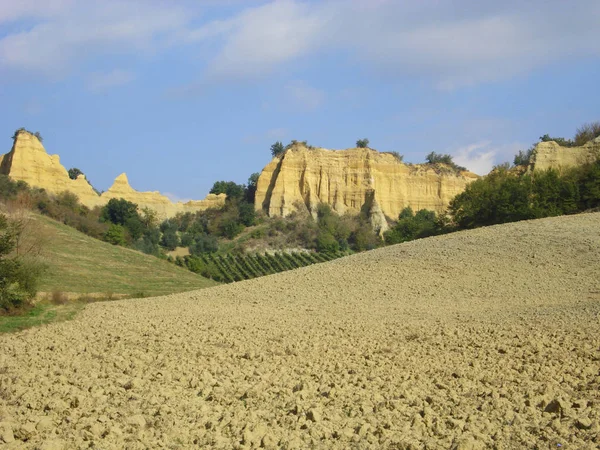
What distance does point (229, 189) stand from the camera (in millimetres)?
82438

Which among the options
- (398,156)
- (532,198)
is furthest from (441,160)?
→ (532,198)

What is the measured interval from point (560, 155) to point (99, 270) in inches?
1210

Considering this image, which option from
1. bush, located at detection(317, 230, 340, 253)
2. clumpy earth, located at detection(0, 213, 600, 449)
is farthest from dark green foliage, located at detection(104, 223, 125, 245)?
clumpy earth, located at detection(0, 213, 600, 449)

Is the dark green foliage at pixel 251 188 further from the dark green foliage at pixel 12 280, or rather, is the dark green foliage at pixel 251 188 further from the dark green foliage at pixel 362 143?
the dark green foliage at pixel 12 280

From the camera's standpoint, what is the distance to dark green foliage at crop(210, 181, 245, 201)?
81.5m

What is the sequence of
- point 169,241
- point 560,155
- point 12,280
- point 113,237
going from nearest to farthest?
point 12,280 < point 560,155 < point 113,237 < point 169,241

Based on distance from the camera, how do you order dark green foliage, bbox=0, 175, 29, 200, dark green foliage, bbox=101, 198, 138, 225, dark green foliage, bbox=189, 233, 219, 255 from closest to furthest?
1. dark green foliage, bbox=0, 175, 29, 200
2. dark green foliage, bbox=189, 233, 219, 255
3. dark green foliage, bbox=101, 198, 138, 225

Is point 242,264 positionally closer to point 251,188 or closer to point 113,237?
point 113,237

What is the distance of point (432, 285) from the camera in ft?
62.3

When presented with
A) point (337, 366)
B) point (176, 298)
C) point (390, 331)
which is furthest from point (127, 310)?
point (337, 366)

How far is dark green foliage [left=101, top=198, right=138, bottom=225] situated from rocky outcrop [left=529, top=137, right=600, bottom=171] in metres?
38.3

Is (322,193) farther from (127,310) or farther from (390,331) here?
(390,331)

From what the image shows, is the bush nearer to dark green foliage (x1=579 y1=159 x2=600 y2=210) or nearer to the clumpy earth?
dark green foliage (x1=579 y1=159 x2=600 y2=210)

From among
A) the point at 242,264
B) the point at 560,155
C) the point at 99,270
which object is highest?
the point at 560,155
